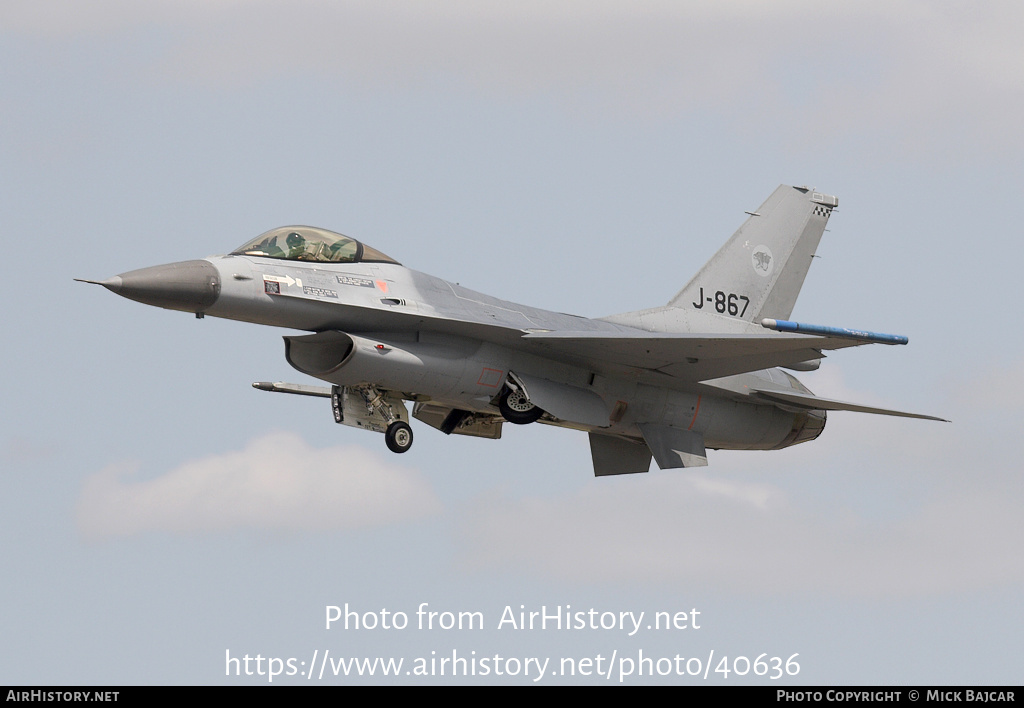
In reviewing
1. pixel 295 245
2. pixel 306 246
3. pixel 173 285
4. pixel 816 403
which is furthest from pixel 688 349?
pixel 173 285

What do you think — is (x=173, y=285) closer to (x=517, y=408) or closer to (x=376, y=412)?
(x=376, y=412)

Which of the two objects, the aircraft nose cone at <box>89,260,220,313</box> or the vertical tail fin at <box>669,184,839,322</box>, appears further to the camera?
the vertical tail fin at <box>669,184,839,322</box>

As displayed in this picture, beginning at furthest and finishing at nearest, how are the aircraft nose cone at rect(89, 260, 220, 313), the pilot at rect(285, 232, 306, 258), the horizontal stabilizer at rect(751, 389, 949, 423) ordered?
the horizontal stabilizer at rect(751, 389, 949, 423), the pilot at rect(285, 232, 306, 258), the aircraft nose cone at rect(89, 260, 220, 313)

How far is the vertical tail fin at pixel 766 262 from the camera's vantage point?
2602cm

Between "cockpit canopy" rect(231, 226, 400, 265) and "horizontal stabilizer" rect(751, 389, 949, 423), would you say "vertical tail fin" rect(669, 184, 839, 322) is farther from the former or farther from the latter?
"cockpit canopy" rect(231, 226, 400, 265)

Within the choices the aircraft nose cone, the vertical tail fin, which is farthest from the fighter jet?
the vertical tail fin

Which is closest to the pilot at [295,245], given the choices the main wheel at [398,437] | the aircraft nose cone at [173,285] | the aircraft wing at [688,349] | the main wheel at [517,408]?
the aircraft nose cone at [173,285]

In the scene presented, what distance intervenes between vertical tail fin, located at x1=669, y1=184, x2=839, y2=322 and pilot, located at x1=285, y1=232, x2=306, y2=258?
732cm

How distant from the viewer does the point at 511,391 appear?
71.8 feet

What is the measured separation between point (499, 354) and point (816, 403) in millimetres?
6043

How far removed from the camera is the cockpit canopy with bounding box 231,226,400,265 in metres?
20.7

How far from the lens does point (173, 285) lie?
19734 mm
